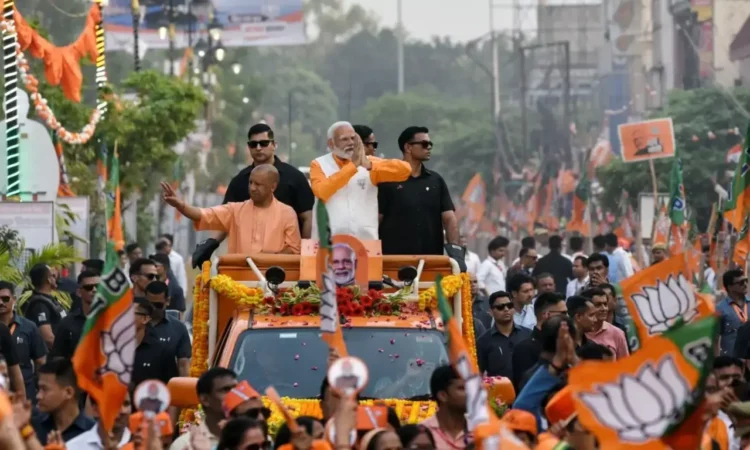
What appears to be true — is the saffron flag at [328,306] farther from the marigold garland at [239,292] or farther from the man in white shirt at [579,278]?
the man in white shirt at [579,278]

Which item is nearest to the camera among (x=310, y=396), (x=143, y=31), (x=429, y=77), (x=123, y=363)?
(x=123, y=363)

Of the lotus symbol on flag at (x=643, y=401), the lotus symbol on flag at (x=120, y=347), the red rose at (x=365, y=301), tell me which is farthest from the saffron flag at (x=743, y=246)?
the lotus symbol on flag at (x=643, y=401)

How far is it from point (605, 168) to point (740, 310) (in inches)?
1774

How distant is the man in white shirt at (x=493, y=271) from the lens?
71.1 ft

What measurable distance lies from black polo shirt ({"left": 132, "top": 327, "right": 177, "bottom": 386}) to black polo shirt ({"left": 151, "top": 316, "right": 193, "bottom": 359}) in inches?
4.8

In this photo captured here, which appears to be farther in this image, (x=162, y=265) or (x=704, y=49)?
(x=704, y=49)

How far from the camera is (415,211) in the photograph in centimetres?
1377

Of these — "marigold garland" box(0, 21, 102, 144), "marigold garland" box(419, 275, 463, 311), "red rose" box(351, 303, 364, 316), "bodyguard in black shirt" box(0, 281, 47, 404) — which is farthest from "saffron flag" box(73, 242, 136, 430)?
"marigold garland" box(0, 21, 102, 144)

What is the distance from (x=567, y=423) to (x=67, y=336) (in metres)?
5.65

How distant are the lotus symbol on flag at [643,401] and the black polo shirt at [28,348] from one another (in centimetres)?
696

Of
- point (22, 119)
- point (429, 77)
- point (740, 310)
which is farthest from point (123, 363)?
point (429, 77)

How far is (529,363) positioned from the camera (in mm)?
13227

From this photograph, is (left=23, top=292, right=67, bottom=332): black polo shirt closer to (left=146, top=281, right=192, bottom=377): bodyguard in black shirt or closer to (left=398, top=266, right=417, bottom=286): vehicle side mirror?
(left=146, top=281, right=192, bottom=377): bodyguard in black shirt

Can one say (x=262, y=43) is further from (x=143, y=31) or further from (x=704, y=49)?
(x=704, y=49)
